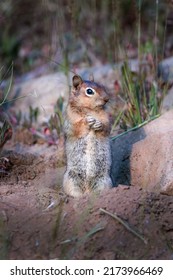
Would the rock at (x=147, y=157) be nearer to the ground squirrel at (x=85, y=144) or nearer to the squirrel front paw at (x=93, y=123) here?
the ground squirrel at (x=85, y=144)

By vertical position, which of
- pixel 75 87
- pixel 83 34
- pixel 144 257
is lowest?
pixel 144 257

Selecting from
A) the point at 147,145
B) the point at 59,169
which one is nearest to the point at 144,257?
the point at 147,145

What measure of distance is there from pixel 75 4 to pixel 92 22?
2.84 m

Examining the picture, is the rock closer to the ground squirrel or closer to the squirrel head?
the ground squirrel

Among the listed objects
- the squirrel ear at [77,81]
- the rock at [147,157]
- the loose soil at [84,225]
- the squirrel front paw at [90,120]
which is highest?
the squirrel ear at [77,81]

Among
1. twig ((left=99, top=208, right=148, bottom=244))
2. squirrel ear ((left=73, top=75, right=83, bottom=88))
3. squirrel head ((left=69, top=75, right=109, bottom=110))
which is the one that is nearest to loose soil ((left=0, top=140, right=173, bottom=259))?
twig ((left=99, top=208, right=148, bottom=244))

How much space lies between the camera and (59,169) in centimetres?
618

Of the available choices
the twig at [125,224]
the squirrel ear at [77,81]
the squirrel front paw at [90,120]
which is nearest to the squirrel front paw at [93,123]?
the squirrel front paw at [90,120]

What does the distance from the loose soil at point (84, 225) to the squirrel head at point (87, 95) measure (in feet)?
2.57

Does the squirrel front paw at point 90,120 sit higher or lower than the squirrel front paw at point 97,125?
higher

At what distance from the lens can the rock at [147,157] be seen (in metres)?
5.32

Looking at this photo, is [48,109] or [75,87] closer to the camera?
[75,87]

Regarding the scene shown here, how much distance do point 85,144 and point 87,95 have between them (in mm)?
432

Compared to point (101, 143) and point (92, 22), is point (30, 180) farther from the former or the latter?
point (92, 22)
